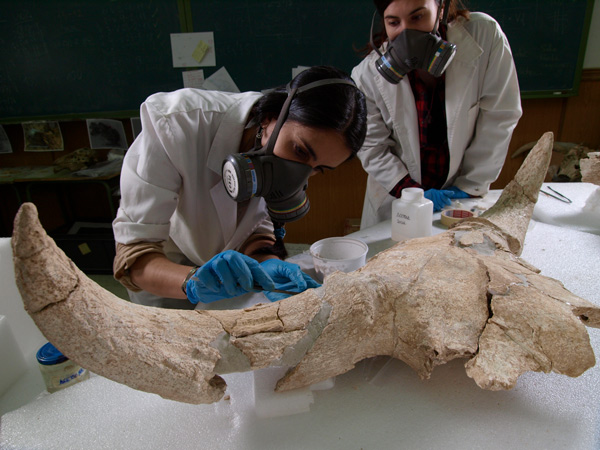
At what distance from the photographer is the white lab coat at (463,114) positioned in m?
2.05

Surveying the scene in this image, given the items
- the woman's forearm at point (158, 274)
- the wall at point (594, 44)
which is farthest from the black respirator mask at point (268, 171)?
the wall at point (594, 44)

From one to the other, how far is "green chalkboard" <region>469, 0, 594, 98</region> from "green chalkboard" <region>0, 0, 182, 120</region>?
9.24 feet

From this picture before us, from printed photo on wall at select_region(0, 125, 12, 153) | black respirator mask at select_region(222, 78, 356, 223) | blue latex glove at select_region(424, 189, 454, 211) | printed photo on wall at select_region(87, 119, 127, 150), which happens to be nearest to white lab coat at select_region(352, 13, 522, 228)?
blue latex glove at select_region(424, 189, 454, 211)

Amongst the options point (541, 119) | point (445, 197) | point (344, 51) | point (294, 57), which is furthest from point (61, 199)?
point (541, 119)

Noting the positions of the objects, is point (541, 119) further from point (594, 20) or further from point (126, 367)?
point (126, 367)

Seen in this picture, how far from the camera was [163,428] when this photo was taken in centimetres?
82

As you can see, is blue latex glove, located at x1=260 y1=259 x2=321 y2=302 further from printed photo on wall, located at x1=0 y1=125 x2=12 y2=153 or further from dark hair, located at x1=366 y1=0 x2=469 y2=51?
printed photo on wall, located at x1=0 y1=125 x2=12 y2=153

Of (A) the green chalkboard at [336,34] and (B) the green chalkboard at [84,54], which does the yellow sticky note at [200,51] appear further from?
(B) the green chalkboard at [84,54]

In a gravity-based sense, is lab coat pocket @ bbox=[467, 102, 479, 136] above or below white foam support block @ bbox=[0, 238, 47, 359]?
above

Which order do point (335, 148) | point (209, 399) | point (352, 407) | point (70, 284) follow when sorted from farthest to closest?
1. point (335, 148)
2. point (352, 407)
3. point (209, 399)
4. point (70, 284)

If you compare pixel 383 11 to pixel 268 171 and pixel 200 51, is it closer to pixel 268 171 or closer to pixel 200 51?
pixel 268 171

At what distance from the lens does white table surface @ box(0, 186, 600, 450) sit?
0.78m

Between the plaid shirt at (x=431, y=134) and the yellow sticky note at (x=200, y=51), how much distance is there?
218 cm

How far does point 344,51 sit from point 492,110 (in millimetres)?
1814
